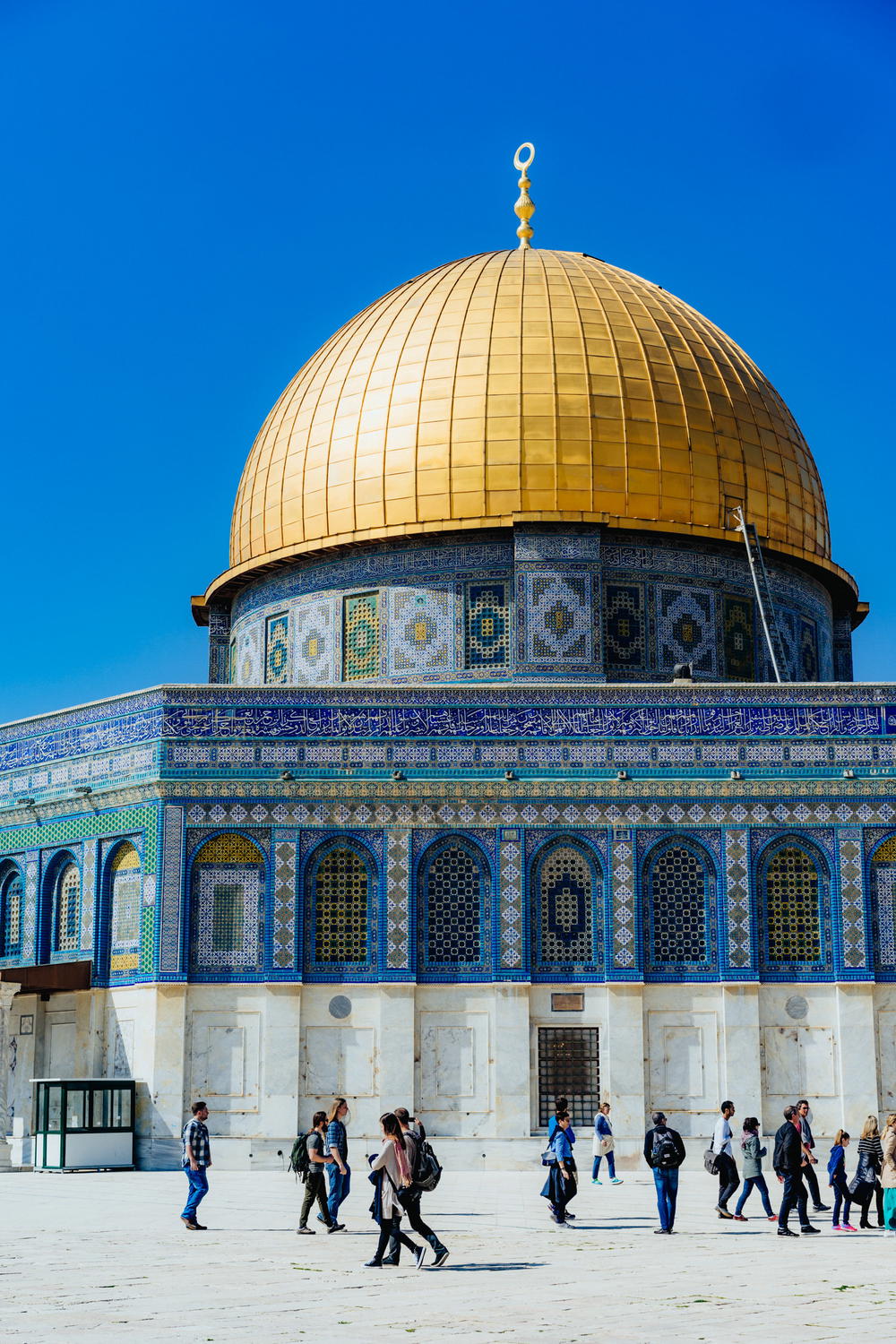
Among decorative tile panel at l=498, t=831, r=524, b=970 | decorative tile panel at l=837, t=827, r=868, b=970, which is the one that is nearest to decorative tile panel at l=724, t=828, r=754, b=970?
decorative tile panel at l=837, t=827, r=868, b=970

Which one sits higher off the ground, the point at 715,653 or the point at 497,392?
the point at 497,392

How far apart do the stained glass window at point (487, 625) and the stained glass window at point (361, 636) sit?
147cm

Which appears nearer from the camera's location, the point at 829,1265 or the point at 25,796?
the point at 829,1265

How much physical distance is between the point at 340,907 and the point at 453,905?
4.83 ft

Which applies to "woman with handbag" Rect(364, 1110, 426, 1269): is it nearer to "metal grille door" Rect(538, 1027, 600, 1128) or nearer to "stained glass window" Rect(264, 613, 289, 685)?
"metal grille door" Rect(538, 1027, 600, 1128)

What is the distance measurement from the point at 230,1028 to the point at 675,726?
699 cm

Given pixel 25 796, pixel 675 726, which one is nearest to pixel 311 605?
pixel 25 796

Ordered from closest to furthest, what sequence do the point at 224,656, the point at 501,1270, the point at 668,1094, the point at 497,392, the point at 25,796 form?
1. the point at 501,1270
2. the point at 668,1094
3. the point at 25,796
4. the point at 497,392
5. the point at 224,656

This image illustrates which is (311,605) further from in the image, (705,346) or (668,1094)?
(668,1094)

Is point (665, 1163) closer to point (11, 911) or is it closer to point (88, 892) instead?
point (88, 892)

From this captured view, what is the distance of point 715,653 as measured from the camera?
27766 mm

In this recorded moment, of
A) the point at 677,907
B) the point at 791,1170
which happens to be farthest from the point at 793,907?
the point at 791,1170

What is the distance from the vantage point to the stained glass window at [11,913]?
26266 millimetres

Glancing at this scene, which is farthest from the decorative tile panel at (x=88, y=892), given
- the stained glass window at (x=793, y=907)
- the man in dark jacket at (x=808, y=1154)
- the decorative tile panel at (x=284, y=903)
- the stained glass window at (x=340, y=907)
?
the man in dark jacket at (x=808, y=1154)
